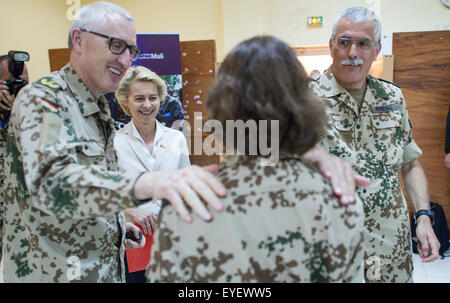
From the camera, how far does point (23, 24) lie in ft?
15.8

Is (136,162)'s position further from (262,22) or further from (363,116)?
(262,22)

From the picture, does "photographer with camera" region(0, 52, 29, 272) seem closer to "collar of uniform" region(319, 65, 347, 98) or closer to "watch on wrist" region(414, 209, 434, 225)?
"collar of uniform" region(319, 65, 347, 98)

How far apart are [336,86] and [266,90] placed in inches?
37.9

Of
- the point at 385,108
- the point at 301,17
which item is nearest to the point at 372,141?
the point at 385,108

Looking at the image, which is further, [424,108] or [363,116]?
[424,108]

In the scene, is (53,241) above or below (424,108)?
below

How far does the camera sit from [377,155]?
1.56 meters

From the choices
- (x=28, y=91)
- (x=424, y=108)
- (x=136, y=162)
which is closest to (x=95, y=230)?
(x=28, y=91)

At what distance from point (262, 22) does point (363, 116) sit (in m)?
4.32

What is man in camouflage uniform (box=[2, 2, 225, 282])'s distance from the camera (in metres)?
0.90

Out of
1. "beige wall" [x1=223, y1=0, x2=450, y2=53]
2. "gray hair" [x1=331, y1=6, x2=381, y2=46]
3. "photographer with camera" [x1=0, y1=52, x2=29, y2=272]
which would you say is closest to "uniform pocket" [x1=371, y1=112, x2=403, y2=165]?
"gray hair" [x1=331, y1=6, x2=381, y2=46]

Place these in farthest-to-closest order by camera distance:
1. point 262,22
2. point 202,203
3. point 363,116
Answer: point 262,22
point 363,116
point 202,203

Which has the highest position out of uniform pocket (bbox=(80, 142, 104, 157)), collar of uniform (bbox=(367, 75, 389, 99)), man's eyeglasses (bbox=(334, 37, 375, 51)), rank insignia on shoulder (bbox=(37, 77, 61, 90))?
man's eyeglasses (bbox=(334, 37, 375, 51))
